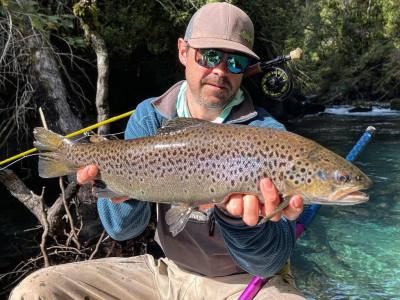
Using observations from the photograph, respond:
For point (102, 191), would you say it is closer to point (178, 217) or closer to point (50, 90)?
point (178, 217)

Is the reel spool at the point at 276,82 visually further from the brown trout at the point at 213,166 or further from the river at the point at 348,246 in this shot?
the river at the point at 348,246

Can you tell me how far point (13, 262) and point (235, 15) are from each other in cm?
453

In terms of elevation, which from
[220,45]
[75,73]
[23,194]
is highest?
[220,45]

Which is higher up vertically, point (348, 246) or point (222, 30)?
point (222, 30)

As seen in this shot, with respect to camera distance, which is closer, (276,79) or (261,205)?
(261,205)

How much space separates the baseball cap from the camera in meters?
3.11

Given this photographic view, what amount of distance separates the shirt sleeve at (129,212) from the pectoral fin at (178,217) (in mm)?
621

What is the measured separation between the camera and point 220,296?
3.27m

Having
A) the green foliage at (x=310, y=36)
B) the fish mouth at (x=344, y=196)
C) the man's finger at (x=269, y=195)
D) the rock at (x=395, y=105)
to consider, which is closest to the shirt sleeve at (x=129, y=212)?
the man's finger at (x=269, y=195)

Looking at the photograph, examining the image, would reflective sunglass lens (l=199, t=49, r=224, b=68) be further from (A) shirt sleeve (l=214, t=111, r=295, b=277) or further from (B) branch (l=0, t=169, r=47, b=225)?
(B) branch (l=0, t=169, r=47, b=225)

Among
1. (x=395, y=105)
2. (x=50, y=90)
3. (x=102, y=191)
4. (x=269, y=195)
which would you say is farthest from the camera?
(x=395, y=105)

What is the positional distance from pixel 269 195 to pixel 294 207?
17cm

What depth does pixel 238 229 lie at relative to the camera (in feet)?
9.02

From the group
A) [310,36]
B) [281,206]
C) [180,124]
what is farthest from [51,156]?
[310,36]
